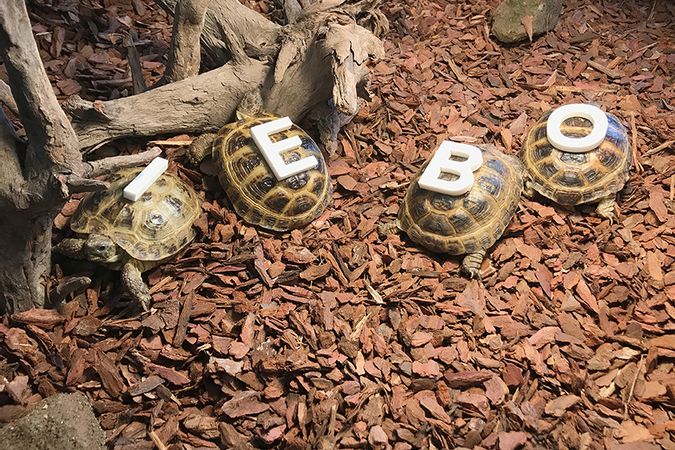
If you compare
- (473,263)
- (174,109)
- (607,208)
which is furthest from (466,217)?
(174,109)

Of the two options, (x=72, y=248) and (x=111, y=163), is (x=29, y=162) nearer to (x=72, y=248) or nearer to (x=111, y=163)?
(x=111, y=163)

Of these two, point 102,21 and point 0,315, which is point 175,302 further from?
point 102,21

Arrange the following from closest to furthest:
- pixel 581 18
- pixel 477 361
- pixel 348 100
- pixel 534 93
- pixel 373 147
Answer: pixel 477 361, pixel 348 100, pixel 373 147, pixel 534 93, pixel 581 18

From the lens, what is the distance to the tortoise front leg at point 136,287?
10.7 ft

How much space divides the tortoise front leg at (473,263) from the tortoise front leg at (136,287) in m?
1.94

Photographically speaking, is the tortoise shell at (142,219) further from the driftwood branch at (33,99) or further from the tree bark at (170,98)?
the driftwood branch at (33,99)

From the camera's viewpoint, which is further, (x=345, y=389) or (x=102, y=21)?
(x=102, y=21)

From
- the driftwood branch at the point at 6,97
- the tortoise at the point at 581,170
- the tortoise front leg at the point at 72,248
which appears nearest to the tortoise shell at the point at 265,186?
the tortoise front leg at the point at 72,248

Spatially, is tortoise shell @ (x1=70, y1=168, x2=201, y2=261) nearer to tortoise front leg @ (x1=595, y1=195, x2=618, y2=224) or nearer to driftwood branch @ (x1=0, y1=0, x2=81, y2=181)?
driftwood branch @ (x1=0, y1=0, x2=81, y2=181)

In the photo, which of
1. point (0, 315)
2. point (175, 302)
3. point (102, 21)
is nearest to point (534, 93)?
point (175, 302)

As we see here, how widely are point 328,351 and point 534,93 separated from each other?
3.07 meters

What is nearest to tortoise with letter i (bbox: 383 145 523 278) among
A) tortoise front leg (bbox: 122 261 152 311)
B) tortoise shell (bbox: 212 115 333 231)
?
tortoise shell (bbox: 212 115 333 231)

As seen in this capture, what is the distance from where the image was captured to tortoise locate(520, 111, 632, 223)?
3918mm

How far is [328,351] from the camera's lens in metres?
3.10
